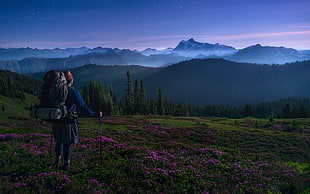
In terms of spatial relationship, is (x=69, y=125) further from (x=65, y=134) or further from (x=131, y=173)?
(x=131, y=173)

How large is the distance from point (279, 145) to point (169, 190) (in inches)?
1023

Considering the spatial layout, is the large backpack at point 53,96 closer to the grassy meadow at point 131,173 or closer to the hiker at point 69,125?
the hiker at point 69,125

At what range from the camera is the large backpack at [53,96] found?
8.23 meters

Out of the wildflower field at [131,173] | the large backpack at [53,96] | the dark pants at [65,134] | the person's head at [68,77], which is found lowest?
the wildflower field at [131,173]

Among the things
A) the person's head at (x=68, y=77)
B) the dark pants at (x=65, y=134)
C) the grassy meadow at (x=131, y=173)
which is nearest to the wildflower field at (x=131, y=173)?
the grassy meadow at (x=131, y=173)

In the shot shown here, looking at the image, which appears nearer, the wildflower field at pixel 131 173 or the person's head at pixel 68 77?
the wildflower field at pixel 131 173

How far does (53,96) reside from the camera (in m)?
8.41

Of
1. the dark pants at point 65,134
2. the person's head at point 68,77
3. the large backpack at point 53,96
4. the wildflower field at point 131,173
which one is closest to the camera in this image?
the large backpack at point 53,96

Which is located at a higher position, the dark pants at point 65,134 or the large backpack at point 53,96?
the large backpack at point 53,96

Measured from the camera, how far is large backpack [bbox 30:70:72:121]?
27.0 feet

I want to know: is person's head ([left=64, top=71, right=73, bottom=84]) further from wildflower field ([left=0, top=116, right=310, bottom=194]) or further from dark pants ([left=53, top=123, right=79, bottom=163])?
wildflower field ([left=0, top=116, right=310, bottom=194])

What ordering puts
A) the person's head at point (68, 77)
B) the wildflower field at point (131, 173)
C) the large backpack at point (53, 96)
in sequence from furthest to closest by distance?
the person's head at point (68, 77) < the wildflower field at point (131, 173) < the large backpack at point (53, 96)

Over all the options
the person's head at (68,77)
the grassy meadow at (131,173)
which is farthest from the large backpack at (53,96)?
the grassy meadow at (131,173)

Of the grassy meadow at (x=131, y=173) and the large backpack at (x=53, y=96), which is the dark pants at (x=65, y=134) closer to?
the large backpack at (x=53, y=96)
